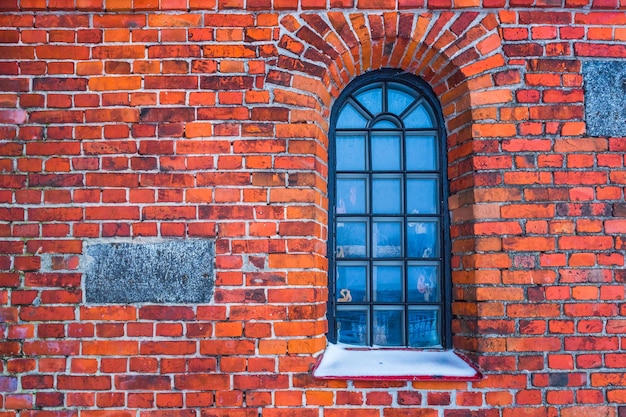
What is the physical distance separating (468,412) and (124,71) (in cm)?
253

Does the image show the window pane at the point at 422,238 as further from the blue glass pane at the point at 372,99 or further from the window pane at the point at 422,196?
the blue glass pane at the point at 372,99

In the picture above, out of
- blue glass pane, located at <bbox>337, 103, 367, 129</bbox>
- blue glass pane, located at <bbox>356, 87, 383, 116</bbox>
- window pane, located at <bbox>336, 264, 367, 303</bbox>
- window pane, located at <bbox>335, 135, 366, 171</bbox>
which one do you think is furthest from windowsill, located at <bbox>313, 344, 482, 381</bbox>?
blue glass pane, located at <bbox>356, 87, 383, 116</bbox>

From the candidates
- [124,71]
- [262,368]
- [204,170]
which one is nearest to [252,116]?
[204,170]

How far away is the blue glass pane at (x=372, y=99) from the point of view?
288 centimetres

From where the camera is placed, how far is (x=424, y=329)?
2760mm

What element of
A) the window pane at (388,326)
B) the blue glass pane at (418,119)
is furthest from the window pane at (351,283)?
the blue glass pane at (418,119)

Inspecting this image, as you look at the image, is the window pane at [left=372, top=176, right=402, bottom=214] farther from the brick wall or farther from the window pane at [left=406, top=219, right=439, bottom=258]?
the brick wall

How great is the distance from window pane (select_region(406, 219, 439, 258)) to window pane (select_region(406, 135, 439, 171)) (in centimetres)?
33

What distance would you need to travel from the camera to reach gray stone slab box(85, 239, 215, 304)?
241cm

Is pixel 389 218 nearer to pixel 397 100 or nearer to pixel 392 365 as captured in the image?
pixel 397 100

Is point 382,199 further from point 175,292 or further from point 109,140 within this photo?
point 109,140

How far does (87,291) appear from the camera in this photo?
242cm

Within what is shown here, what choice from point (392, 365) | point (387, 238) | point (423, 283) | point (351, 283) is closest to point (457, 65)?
point (387, 238)

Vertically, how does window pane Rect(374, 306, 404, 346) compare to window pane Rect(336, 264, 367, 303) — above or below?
below
